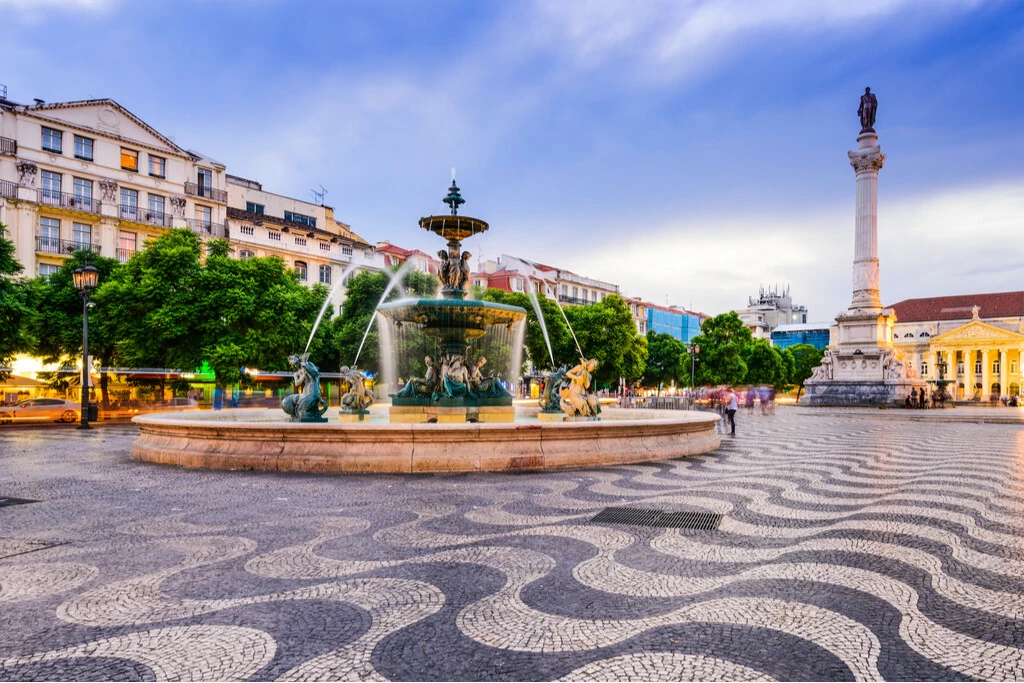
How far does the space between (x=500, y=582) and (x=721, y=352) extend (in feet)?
197

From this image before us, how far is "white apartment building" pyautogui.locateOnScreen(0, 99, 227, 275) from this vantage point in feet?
120

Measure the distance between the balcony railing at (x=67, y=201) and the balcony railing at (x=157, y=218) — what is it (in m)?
2.84

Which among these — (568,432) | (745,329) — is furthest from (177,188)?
(745,329)

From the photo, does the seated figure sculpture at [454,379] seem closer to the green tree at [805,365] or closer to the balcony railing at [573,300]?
the balcony railing at [573,300]

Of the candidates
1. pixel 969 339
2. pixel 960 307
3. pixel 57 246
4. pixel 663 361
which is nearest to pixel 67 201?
pixel 57 246

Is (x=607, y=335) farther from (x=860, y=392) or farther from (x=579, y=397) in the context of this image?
(x=579, y=397)

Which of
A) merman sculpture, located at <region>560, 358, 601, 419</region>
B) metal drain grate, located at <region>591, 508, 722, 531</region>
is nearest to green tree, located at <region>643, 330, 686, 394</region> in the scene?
merman sculpture, located at <region>560, 358, 601, 419</region>

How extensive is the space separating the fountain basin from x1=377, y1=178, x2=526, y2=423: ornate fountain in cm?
437

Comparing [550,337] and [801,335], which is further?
[801,335]

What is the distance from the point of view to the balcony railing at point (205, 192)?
146 feet

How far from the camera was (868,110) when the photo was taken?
45.7 metres

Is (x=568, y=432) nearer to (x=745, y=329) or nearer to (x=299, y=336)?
(x=299, y=336)

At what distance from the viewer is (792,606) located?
4355mm

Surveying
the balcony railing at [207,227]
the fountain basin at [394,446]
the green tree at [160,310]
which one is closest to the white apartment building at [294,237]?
the balcony railing at [207,227]
